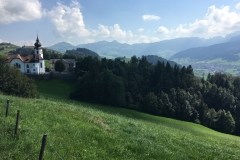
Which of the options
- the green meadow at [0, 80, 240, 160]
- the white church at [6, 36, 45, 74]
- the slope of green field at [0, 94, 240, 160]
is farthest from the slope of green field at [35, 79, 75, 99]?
the slope of green field at [0, 94, 240, 160]

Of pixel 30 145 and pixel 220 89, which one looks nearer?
pixel 30 145

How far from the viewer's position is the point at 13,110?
32.0 m

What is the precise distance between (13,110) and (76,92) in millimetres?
105992

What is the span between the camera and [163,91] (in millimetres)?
158375

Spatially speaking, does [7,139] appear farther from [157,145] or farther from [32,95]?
[32,95]

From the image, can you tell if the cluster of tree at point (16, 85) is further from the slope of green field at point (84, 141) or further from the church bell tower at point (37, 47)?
the church bell tower at point (37, 47)

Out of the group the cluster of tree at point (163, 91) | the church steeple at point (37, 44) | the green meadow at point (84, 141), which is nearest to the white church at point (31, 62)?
the church steeple at point (37, 44)

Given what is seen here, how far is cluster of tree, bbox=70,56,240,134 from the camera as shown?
5349 inches

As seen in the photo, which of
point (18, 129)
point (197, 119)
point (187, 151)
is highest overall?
point (18, 129)

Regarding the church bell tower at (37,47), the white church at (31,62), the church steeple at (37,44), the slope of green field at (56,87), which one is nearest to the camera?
the slope of green field at (56,87)

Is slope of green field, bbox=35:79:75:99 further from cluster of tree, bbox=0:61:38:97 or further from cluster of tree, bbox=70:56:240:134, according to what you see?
cluster of tree, bbox=0:61:38:97

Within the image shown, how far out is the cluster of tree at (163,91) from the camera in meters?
136

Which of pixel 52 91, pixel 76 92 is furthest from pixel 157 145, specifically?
pixel 52 91

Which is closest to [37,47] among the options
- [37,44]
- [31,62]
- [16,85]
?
[37,44]
